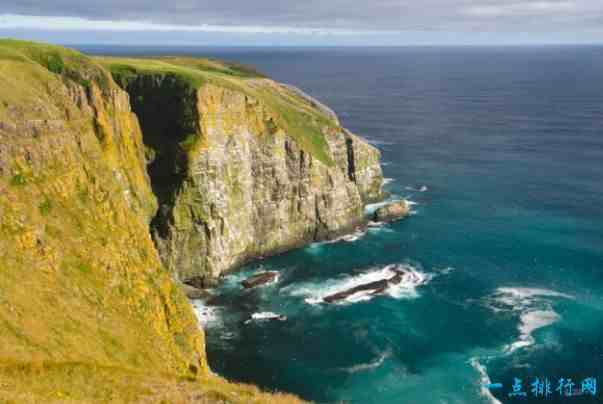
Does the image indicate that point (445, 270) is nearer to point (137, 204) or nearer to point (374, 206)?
point (374, 206)

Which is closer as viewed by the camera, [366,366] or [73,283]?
[73,283]

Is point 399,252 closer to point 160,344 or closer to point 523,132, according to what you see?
point 160,344

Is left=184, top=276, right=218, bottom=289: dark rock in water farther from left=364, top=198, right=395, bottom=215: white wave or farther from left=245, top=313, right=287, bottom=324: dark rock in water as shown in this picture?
left=364, top=198, right=395, bottom=215: white wave

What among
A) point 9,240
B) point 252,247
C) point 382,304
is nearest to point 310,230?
point 252,247

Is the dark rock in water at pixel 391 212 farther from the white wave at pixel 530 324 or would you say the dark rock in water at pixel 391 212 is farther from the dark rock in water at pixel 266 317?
the dark rock in water at pixel 266 317

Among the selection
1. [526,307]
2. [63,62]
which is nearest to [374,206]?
[526,307]

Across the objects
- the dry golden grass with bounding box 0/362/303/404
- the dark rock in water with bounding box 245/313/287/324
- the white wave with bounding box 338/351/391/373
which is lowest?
the white wave with bounding box 338/351/391/373

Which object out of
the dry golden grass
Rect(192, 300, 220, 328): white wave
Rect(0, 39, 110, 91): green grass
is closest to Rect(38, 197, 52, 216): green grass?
the dry golden grass
